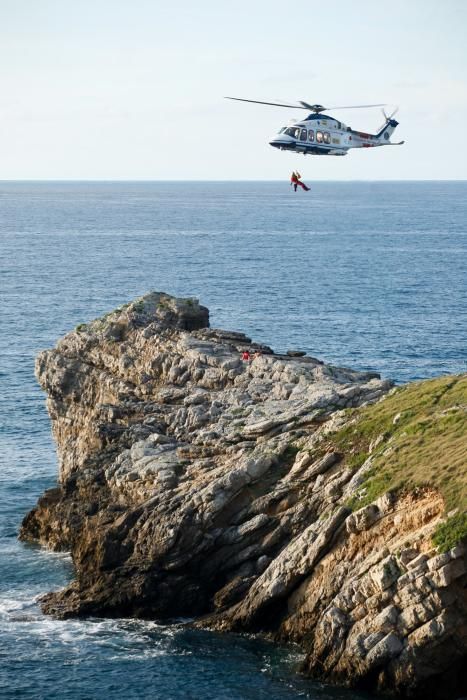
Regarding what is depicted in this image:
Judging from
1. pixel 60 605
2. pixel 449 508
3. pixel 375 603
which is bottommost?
pixel 60 605

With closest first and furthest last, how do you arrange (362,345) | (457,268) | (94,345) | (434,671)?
(434,671) < (94,345) < (362,345) < (457,268)

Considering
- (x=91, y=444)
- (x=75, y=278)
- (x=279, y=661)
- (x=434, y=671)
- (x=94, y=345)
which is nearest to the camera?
(x=434, y=671)

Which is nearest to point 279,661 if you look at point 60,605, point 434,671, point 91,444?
point 434,671

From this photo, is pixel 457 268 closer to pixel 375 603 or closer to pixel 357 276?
pixel 357 276
